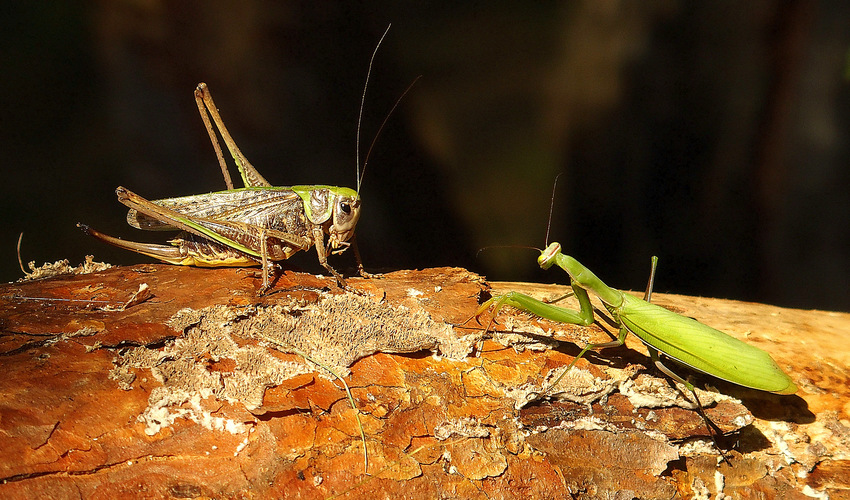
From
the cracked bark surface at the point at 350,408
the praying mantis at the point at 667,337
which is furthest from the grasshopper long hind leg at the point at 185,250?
the praying mantis at the point at 667,337

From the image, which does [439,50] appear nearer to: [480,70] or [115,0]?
[480,70]

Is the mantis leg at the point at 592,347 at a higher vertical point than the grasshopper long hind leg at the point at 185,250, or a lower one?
lower

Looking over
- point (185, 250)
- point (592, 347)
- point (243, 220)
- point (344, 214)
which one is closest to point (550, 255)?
point (592, 347)

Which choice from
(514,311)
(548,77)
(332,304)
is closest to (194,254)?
(332,304)

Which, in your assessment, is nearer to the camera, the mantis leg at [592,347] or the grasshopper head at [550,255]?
the mantis leg at [592,347]

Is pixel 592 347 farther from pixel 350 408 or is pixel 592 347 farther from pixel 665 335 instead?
pixel 350 408

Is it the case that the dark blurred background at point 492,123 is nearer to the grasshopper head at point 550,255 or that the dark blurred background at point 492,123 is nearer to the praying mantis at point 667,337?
the grasshopper head at point 550,255
